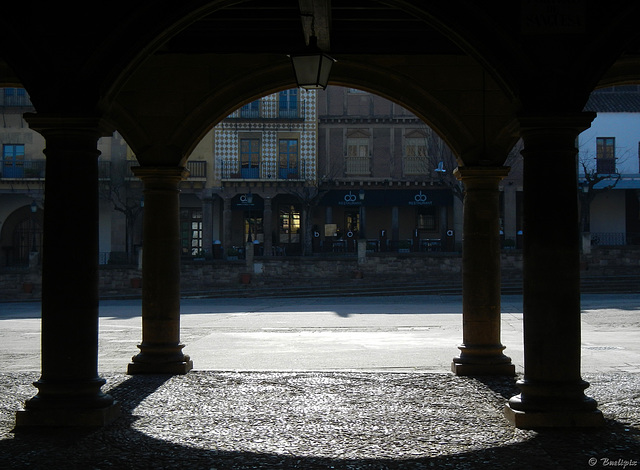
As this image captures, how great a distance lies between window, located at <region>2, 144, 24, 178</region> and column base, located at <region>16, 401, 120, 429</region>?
3432 cm

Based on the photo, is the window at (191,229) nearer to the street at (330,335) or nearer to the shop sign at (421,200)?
the shop sign at (421,200)

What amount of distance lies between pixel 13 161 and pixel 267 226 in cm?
1354

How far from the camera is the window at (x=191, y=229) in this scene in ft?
130

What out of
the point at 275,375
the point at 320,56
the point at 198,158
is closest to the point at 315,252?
the point at 198,158

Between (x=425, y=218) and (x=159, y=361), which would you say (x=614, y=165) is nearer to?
(x=425, y=218)

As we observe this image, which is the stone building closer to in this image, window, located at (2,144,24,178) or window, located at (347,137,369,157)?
window, located at (347,137,369,157)

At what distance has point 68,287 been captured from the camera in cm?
584

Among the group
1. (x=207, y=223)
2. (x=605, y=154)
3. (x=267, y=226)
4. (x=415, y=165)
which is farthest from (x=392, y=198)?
(x=605, y=154)

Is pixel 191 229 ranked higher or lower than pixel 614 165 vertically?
lower

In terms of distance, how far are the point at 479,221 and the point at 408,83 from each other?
1889 millimetres

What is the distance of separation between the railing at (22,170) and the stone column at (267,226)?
11408mm

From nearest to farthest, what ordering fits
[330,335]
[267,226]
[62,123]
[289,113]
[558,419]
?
[558,419], [62,123], [330,335], [267,226], [289,113]

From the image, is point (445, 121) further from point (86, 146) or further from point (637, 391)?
point (86, 146)

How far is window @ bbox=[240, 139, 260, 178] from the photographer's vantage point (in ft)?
127
